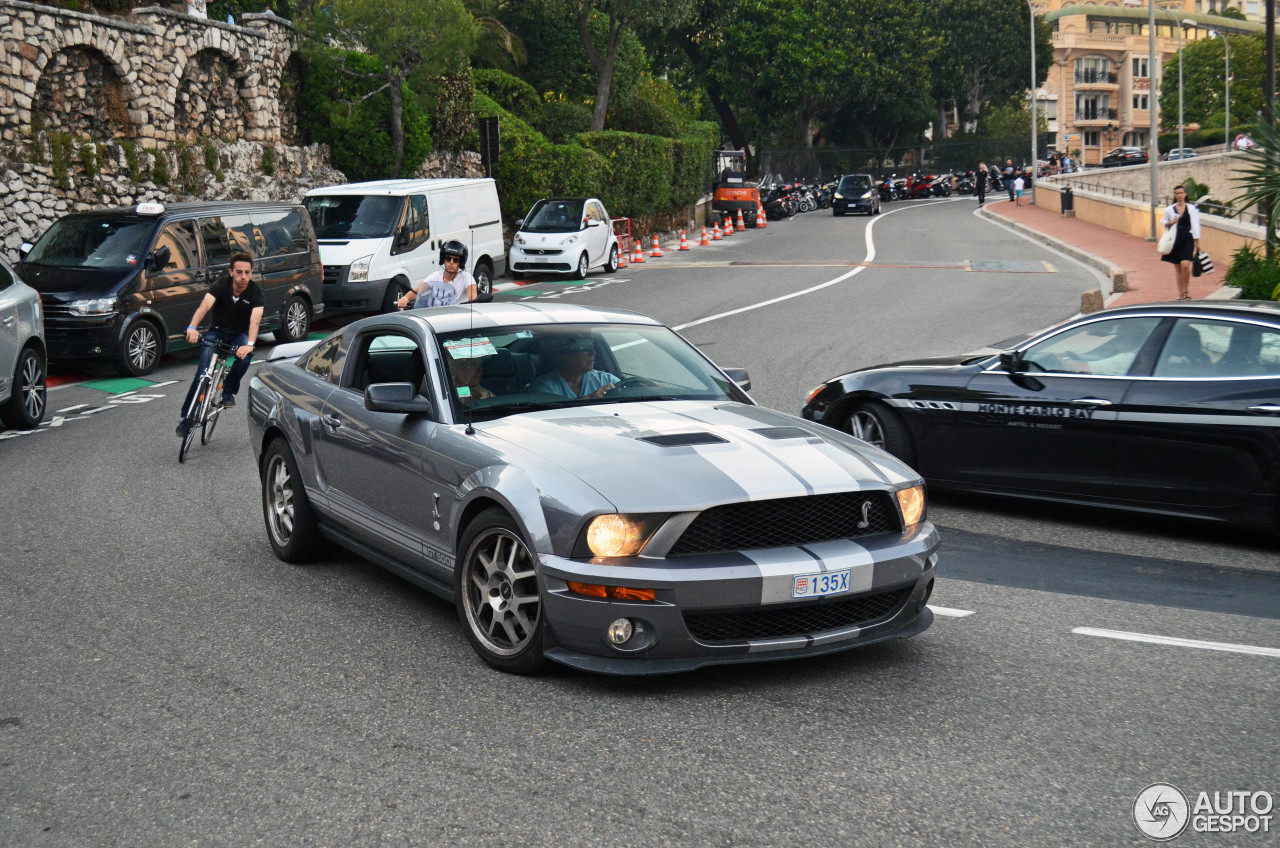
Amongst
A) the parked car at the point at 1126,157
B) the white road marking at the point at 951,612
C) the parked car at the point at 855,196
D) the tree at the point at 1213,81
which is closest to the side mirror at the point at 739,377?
the white road marking at the point at 951,612

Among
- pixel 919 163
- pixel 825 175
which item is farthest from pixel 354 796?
pixel 919 163

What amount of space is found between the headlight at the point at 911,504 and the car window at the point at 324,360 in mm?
3143

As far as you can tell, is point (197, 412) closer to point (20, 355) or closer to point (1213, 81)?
point (20, 355)

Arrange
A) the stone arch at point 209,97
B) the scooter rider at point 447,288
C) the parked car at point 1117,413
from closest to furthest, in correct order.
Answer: the parked car at point 1117,413 → the scooter rider at point 447,288 → the stone arch at point 209,97

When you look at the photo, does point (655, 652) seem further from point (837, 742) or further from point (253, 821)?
point (253, 821)

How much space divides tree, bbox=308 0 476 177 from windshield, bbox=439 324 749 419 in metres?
23.1

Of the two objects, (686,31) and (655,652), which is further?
(686,31)

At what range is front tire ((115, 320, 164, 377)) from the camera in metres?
15.9

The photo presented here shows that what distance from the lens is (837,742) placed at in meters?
4.58

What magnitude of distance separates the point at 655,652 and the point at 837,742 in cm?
77

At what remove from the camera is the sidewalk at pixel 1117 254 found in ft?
74.7

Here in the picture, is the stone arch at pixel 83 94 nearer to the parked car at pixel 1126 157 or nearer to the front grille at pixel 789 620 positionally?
the front grille at pixel 789 620

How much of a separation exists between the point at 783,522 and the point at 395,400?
1916 mm

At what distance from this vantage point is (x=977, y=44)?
91.1 meters
